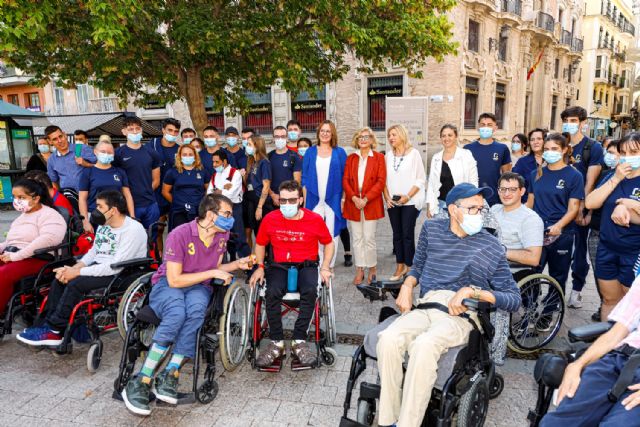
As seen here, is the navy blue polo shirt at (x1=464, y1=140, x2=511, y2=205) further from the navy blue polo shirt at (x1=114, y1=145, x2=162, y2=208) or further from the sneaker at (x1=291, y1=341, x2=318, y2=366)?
the navy blue polo shirt at (x1=114, y1=145, x2=162, y2=208)

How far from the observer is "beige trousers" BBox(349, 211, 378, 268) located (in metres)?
5.21

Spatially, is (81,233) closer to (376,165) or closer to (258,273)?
(258,273)

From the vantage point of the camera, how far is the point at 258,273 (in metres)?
3.57

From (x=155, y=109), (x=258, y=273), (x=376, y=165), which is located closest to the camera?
(x=258, y=273)

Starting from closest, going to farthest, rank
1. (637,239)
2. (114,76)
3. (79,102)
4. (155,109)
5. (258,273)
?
(637,239), (258,273), (114,76), (155,109), (79,102)

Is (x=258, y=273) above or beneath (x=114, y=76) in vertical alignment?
beneath

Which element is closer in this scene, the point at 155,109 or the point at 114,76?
the point at 114,76

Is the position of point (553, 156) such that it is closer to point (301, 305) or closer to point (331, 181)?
point (331, 181)

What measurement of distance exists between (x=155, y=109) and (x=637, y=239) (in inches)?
859

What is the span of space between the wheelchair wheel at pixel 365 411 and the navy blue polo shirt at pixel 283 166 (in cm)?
374

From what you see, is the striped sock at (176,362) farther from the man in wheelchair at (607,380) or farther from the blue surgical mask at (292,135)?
the blue surgical mask at (292,135)

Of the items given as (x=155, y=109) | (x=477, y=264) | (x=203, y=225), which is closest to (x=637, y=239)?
(x=477, y=264)

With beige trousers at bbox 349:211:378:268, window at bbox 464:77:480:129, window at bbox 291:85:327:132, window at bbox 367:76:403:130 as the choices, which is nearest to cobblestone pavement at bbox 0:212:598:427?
beige trousers at bbox 349:211:378:268

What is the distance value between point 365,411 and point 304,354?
3.22 ft
